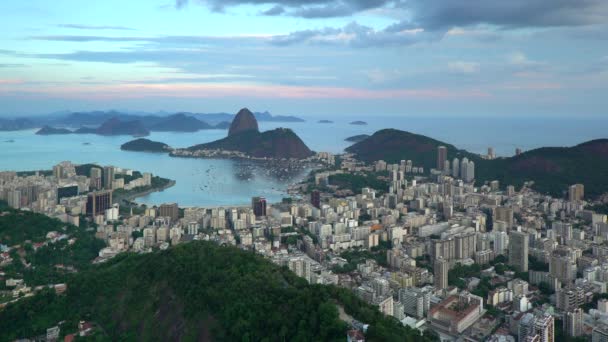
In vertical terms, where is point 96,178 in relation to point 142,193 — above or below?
above

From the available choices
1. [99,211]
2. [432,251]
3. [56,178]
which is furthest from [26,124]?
[432,251]

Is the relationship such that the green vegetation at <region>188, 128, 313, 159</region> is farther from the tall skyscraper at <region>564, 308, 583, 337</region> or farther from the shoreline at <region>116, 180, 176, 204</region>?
the tall skyscraper at <region>564, 308, 583, 337</region>

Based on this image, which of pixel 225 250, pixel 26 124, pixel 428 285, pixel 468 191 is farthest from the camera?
pixel 26 124

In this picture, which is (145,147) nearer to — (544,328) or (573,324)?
(573,324)

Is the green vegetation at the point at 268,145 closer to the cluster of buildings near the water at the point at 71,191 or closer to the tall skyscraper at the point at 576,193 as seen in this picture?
the cluster of buildings near the water at the point at 71,191

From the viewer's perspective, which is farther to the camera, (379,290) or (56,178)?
(56,178)

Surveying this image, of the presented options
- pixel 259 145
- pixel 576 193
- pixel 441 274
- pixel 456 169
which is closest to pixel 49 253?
pixel 441 274

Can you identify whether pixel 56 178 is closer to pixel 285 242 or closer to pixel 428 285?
pixel 285 242
